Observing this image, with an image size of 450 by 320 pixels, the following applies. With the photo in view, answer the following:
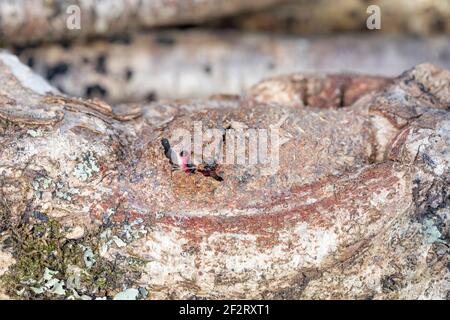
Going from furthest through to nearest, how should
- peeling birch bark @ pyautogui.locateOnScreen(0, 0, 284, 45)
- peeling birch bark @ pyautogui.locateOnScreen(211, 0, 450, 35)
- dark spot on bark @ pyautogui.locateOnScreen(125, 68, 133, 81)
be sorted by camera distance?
peeling birch bark @ pyautogui.locateOnScreen(211, 0, 450, 35) → dark spot on bark @ pyautogui.locateOnScreen(125, 68, 133, 81) → peeling birch bark @ pyautogui.locateOnScreen(0, 0, 284, 45)

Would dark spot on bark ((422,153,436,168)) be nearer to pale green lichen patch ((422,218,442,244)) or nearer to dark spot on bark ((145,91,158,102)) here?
pale green lichen patch ((422,218,442,244))

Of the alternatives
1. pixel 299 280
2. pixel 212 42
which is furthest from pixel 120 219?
pixel 212 42

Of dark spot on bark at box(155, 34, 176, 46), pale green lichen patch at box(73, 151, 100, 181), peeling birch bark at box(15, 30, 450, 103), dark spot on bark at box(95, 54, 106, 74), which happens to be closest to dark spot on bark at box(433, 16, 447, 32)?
peeling birch bark at box(15, 30, 450, 103)

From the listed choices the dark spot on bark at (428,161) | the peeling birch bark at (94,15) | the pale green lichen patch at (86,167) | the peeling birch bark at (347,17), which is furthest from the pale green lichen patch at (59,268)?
the peeling birch bark at (347,17)

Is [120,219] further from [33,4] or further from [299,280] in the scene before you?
[33,4]

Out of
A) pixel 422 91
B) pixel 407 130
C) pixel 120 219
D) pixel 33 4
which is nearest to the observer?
pixel 120 219

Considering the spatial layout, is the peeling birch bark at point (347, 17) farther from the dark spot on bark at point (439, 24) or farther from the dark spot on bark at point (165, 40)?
the dark spot on bark at point (165, 40)

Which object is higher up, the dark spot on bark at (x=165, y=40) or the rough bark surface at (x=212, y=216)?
the dark spot on bark at (x=165, y=40)
